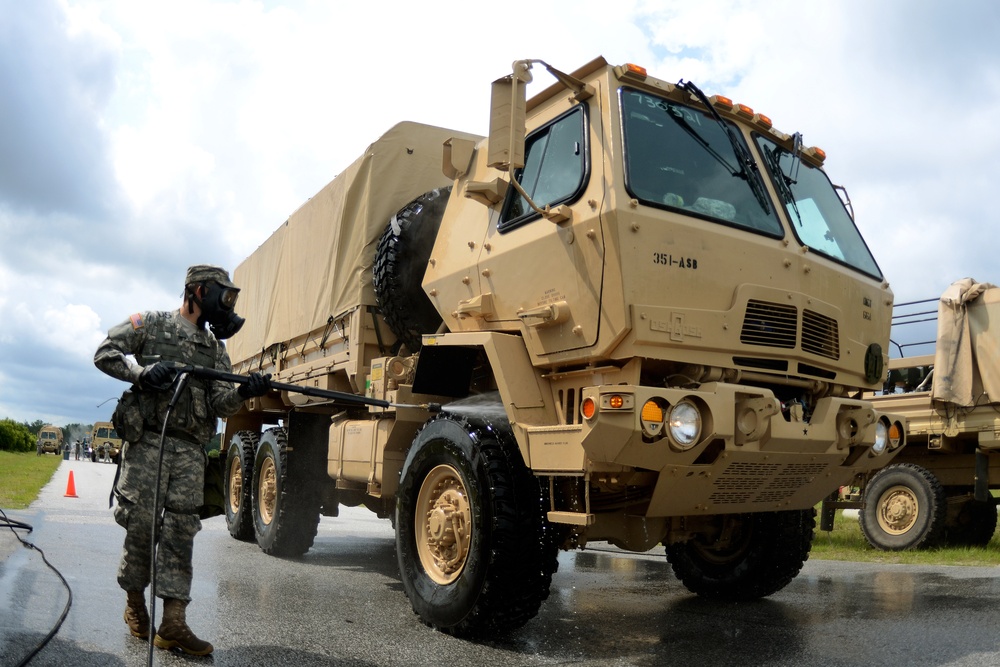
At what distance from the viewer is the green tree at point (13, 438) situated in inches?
2003

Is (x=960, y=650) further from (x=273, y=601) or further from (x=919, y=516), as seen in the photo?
(x=919, y=516)

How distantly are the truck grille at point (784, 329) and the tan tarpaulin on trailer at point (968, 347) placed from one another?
6109 mm

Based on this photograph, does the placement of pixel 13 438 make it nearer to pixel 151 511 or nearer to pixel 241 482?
pixel 241 482

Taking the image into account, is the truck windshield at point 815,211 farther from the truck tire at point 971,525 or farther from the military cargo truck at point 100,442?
the military cargo truck at point 100,442

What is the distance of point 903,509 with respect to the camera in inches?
439

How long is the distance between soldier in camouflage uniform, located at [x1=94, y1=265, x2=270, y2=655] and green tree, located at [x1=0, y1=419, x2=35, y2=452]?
52.6 m

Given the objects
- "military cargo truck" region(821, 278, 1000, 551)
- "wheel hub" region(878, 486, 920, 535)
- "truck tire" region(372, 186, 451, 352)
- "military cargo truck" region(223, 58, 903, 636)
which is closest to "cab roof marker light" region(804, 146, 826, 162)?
"military cargo truck" region(223, 58, 903, 636)

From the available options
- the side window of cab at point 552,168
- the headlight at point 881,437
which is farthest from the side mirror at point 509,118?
the headlight at point 881,437

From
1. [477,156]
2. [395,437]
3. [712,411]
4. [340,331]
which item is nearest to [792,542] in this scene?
[712,411]

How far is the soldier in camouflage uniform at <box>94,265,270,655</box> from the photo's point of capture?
4480mm

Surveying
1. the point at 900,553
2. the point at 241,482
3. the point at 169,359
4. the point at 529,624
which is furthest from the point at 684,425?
the point at 900,553

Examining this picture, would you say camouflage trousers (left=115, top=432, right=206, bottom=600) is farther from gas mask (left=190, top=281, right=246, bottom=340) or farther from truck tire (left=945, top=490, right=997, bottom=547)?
truck tire (left=945, top=490, right=997, bottom=547)

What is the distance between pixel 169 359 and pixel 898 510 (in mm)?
9456

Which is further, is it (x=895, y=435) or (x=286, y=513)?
(x=286, y=513)
